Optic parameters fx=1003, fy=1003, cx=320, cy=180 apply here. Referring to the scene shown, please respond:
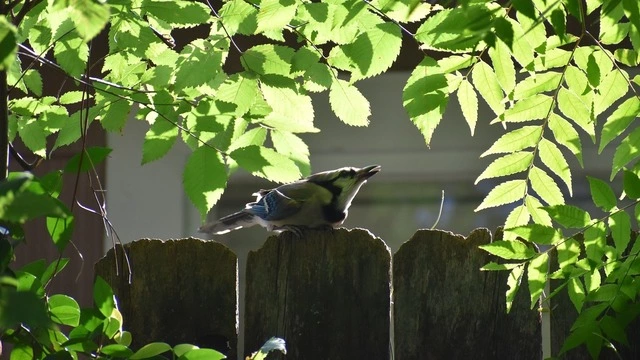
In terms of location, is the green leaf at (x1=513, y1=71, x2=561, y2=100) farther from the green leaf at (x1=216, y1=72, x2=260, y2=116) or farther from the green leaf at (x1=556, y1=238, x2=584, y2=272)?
the green leaf at (x1=216, y1=72, x2=260, y2=116)

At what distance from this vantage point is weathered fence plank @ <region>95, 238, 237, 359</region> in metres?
2.39

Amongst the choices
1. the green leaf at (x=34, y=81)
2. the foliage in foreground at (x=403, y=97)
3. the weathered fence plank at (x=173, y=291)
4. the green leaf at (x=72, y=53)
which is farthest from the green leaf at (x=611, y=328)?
the green leaf at (x=34, y=81)

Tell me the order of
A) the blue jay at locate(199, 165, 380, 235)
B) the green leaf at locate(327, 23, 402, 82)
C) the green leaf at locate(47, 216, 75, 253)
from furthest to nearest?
the blue jay at locate(199, 165, 380, 235) → the green leaf at locate(327, 23, 402, 82) → the green leaf at locate(47, 216, 75, 253)

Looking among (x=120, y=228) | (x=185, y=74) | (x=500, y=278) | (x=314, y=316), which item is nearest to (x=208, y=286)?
(x=314, y=316)

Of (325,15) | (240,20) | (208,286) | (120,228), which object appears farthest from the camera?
(120,228)

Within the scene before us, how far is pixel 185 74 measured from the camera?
2.14 metres

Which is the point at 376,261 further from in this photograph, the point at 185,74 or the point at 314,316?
the point at 185,74

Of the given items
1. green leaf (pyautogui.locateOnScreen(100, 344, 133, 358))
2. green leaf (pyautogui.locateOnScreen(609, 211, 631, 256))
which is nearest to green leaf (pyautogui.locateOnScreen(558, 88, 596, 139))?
green leaf (pyautogui.locateOnScreen(609, 211, 631, 256))

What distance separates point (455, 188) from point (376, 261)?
10.5ft

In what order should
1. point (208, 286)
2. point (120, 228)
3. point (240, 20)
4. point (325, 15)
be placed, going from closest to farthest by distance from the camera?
1. point (325, 15)
2. point (240, 20)
3. point (208, 286)
4. point (120, 228)

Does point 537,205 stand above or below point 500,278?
above

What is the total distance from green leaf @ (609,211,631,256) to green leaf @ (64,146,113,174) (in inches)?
41.5

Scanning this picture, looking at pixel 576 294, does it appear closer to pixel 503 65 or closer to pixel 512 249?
pixel 512 249

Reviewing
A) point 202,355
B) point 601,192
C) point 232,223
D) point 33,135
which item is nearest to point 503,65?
point 601,192
